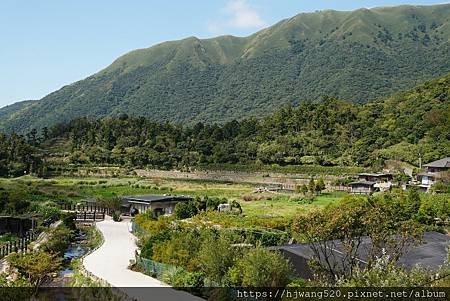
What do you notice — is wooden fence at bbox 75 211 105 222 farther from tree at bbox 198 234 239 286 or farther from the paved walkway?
tree at bbox 198 234 239 286

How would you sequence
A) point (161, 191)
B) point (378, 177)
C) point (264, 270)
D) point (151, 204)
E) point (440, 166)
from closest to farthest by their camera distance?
1. point (264, 270)
2. point (151, 204)
3. point (440, 166)
4. point (161, 191)
5. point (378, 177)

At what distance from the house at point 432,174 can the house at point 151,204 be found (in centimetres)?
2696

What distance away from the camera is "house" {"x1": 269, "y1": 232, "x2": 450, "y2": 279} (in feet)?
67.6

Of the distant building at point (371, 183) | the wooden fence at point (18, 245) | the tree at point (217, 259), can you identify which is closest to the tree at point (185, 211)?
the wooden fence at point (18, 245)

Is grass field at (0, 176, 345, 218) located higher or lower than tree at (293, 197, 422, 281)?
lower

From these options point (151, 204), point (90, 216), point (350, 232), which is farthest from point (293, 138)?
point (350, 232)

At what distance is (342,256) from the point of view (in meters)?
21.0

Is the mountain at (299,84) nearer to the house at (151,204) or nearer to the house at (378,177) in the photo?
the house at (378,177)

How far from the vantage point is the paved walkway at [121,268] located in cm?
1981

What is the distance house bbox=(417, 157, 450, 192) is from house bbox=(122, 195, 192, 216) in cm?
2696

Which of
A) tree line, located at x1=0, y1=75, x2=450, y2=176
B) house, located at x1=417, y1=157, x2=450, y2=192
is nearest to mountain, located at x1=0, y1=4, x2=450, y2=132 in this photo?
tree line, located at x1=0, y1=75, x2=450, y2=176

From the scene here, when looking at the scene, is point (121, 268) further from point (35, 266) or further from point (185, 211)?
point (185, 211)

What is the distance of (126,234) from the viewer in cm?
3728

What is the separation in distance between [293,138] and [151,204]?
47.2m
